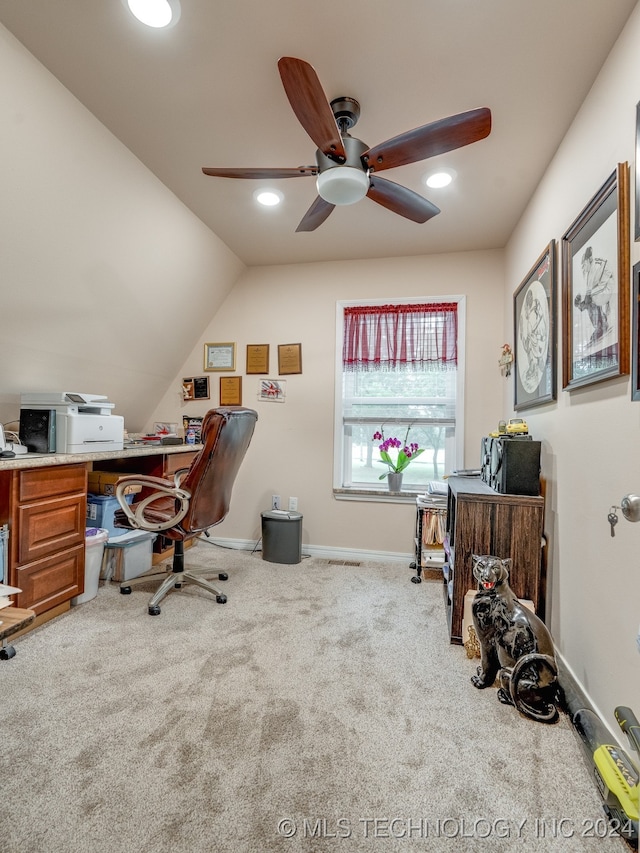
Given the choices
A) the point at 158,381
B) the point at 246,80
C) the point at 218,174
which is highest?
the point at 246,80

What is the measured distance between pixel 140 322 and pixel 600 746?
3283 millimetres

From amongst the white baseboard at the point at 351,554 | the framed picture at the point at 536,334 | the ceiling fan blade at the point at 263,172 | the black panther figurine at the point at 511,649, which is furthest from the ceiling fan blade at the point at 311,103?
the white baseboard at the point at 351,554

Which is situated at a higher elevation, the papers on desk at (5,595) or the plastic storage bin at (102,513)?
the papers on desk at (5,595)

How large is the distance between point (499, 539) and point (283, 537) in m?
1.74

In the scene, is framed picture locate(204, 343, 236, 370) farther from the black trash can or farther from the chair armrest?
the chair armrest

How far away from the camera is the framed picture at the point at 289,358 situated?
3594 mm

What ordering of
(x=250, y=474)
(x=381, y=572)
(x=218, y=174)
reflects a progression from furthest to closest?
1. (x=250, y=474)
2. (x=381, y=572)
3. (x=218, y=174)

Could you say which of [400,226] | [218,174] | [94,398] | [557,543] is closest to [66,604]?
[94,398]

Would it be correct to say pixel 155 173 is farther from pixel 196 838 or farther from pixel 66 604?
pixel 196 838

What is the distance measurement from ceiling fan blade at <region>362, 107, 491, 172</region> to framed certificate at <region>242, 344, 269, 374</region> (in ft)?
6.79

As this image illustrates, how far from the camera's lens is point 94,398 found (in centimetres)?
264

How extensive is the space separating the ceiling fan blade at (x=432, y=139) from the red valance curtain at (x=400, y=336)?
173cm

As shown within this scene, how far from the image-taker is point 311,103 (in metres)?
1.42

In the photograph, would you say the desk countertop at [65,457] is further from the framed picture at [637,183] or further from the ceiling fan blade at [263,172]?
the framed picture at [637,183]
